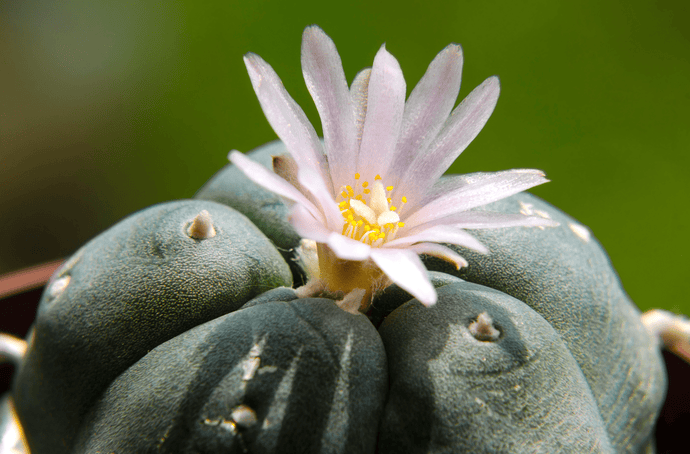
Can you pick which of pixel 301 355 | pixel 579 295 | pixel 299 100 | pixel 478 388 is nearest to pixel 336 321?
pixel 301 355

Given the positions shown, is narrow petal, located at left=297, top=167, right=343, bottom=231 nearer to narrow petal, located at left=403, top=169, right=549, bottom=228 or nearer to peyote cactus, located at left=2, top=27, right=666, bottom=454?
peyote cactus, located at left=2, top=27, right=666, bottom=454

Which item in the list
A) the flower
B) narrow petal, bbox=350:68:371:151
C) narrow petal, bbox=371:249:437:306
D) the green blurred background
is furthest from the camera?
the green blurred background

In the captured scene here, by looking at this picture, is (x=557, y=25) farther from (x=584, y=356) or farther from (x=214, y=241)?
(x=214, y=241)

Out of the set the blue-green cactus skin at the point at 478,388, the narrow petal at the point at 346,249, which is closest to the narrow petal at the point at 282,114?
the narrow petal at the point at 346,249

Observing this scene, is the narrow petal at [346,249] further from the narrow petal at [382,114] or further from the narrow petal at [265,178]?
the narrow petal at [382,114]

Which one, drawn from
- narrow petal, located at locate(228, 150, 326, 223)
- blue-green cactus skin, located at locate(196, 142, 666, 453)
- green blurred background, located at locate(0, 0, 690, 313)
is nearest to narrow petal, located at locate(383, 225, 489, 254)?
narrow petal, located at locate(228, 150, 326, 223)

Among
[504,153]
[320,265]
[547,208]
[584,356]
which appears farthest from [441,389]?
[504,153]
